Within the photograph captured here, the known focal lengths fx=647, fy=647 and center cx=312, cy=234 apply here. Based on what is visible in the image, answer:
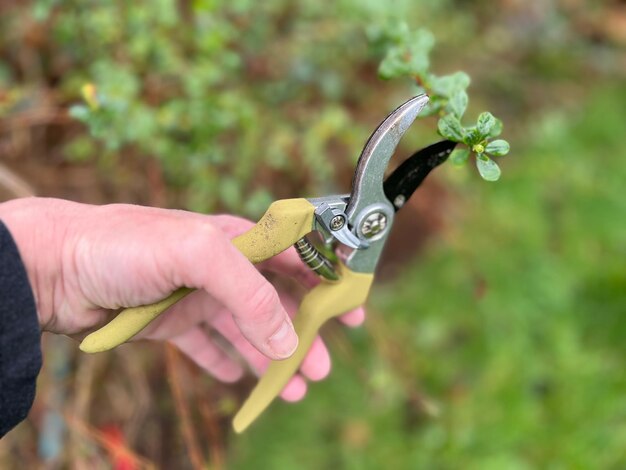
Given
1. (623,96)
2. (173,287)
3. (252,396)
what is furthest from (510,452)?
(623,96)

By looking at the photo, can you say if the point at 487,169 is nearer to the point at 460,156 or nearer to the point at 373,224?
the point at 460,156

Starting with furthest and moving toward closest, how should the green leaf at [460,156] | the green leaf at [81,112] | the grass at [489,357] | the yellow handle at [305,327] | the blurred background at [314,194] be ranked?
1. the grass at [489,357]
2. the blurred background at [314,194]
3. the green leaf at [81,112]
4. the yellow handle at [305,327]
5. the green leaf at [460,156]

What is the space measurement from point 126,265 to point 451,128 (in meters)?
0.50

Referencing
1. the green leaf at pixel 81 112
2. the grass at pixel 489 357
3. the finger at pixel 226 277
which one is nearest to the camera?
the finger at pixel 226 277

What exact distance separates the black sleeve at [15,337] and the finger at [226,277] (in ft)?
0.73

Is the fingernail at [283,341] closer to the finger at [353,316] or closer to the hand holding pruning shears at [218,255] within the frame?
the hand holding pruning shears at [218,255]

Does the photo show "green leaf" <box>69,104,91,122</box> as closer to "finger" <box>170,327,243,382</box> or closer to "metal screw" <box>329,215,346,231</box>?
"finger" <box>170,327,243,382</box>

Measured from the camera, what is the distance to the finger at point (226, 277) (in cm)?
87

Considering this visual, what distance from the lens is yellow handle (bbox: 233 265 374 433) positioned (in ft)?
3.64

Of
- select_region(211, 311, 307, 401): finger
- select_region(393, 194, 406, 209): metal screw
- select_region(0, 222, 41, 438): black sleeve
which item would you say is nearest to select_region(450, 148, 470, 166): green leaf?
select_region(393, 194, 406, 209): metal screw

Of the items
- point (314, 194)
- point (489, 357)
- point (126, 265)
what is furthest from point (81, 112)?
point (489, 357)

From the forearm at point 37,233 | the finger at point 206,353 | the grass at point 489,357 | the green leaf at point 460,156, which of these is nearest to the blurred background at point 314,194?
the grass at point 489,357

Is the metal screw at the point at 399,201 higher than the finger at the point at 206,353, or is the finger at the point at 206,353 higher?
A: the metal screw at the point at 399,201

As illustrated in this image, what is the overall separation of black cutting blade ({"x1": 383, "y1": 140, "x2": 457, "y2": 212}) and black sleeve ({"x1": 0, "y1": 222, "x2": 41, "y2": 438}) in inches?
22.3
